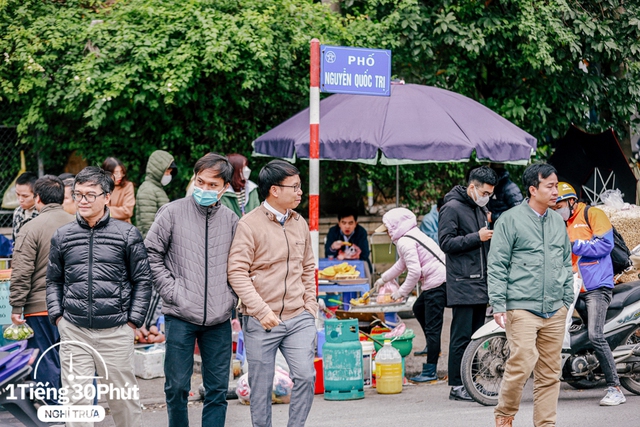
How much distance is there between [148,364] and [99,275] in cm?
334

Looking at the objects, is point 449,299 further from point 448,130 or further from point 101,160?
point 101,160

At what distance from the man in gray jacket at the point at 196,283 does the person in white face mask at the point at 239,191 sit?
292 cm

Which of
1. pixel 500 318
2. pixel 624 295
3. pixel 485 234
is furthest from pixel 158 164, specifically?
pixel 624 295

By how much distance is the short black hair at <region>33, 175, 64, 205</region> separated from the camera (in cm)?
682

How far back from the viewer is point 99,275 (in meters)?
5.29

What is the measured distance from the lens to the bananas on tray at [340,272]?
9.68 meters

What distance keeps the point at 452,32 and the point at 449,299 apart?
5.31m

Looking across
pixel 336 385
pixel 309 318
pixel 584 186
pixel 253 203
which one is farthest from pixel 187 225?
pixel 584 186

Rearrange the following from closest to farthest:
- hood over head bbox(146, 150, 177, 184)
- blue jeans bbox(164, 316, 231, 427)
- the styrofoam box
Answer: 1. blue jeans bbox(164, 316, 231, 427)
2. the styrofoam box
3. hood over head bbox(146, 150, 177, 184)

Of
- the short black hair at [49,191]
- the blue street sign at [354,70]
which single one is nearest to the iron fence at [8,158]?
the short black hair at [49,191]

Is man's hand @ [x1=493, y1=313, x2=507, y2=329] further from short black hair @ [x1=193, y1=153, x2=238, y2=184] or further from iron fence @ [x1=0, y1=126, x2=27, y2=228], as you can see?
iron fence @ [x1=0, y1=126, x2=27, y2=228]

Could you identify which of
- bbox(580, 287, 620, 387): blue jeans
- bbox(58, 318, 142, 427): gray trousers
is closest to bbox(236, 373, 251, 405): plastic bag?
bbox(58, 318, 142, 427): gray trousers

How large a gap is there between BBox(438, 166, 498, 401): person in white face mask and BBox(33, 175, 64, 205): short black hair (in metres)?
3.29

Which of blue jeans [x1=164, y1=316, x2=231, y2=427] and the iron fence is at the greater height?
the iron fence
